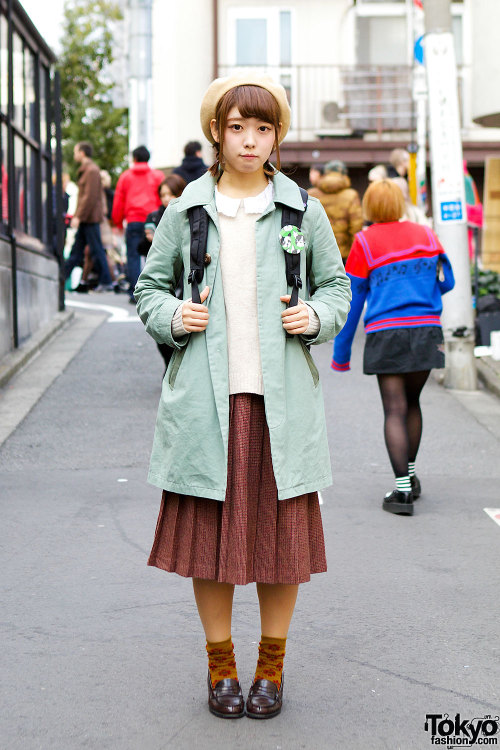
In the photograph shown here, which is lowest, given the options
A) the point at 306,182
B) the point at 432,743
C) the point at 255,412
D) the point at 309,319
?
the point at 432,743

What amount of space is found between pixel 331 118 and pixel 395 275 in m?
20.4

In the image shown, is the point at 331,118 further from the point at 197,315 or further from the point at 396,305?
the point at 197,315

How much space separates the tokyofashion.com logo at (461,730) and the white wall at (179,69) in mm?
23186

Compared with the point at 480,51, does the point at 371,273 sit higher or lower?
lower

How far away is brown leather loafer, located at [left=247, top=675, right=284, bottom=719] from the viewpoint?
3568 millimetres

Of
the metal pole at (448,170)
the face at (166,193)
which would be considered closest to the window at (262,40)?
the metal pole at (448,170)

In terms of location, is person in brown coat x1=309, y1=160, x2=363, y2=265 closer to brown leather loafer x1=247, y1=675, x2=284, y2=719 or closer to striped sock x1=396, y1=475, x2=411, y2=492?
striped sock x1=396, y1=475, x2=411, y2=492

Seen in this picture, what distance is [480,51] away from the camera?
51.5 feet

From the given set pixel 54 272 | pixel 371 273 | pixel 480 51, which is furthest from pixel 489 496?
pixel 480 51

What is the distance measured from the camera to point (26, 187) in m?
12.8

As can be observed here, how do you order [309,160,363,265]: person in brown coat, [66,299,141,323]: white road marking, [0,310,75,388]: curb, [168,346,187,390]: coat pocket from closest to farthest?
[168,346,187,390]: coat pocket, [0,310,75,388]: curb, [309,160,363,265]: person in brown coat, [66,299,141,323]: white road marking

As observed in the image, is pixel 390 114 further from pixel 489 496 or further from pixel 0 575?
pixel 0 575

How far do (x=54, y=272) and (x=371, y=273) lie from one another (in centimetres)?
827

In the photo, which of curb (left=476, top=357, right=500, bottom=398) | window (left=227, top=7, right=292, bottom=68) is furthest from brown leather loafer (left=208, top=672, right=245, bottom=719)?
window (left=227, top=7, right=292, bottom=68)
